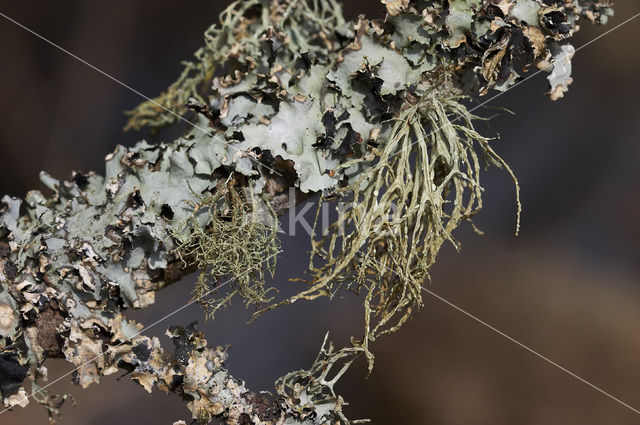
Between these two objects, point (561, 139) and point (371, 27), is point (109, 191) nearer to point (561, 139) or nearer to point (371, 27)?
point (371, 27)

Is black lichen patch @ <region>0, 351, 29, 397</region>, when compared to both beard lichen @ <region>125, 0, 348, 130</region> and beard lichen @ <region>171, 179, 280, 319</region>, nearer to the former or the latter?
beard lichen @ <region>171, 179, 280, 319</region>

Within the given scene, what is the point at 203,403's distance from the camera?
0.67 metres

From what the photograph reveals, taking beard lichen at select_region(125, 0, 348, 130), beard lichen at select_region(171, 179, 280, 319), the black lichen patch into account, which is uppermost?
beard lichen at select_region(125, 0, 348, 130)

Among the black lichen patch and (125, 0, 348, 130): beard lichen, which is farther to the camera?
(125, 0, 348, 130): beard lichen

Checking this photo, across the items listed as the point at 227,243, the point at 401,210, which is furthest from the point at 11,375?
the point at 401,210

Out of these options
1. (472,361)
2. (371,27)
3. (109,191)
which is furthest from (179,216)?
(472,361)

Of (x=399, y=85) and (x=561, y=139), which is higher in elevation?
(x=399, y=85)

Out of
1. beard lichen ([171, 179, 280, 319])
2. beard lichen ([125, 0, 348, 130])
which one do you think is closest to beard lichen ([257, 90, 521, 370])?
beard lichen ([171, 179, 280, 319])

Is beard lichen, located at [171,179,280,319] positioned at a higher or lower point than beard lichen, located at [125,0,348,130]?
lower

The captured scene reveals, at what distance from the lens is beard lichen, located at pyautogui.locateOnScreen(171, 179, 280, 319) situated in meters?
0.66

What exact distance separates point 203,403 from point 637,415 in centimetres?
80

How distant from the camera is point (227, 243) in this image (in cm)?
66

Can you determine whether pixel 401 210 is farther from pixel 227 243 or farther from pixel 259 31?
pixel 259 31

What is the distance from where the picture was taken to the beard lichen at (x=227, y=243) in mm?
663
